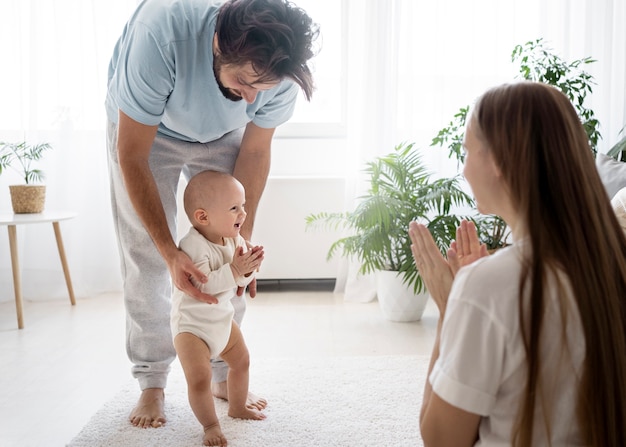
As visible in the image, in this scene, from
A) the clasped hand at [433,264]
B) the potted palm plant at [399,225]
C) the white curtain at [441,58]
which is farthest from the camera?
the white curtain at [441,58]

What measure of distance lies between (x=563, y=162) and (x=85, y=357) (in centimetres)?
227

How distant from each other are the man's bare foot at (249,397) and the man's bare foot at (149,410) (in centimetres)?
17

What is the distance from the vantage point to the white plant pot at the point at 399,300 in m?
3.26

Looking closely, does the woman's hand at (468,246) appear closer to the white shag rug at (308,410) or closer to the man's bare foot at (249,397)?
the white shag rug at (308,410)

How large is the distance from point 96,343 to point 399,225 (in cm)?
140

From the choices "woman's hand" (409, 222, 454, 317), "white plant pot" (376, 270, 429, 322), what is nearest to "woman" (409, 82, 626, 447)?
"woman's hand" (409, 222, 454, 317)

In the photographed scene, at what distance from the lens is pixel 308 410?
2.11m

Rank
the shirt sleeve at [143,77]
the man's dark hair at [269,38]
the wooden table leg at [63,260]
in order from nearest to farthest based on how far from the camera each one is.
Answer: the man's dark hair at [269,38] → the shirt sleeve at [143,77] → the wooden table leg at [63,260]

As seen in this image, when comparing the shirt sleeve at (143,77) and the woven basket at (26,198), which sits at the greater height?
the shirt sleeve at (143,77)

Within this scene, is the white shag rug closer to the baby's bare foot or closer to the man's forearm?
the baby's bare foot

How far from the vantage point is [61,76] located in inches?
155

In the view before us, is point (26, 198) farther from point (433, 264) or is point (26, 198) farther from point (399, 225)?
point (433, 264)

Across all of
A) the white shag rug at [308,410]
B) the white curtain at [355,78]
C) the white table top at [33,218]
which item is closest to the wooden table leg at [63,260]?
the white table top at [33,218]

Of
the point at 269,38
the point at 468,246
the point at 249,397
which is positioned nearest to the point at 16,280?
the point at 249,397
